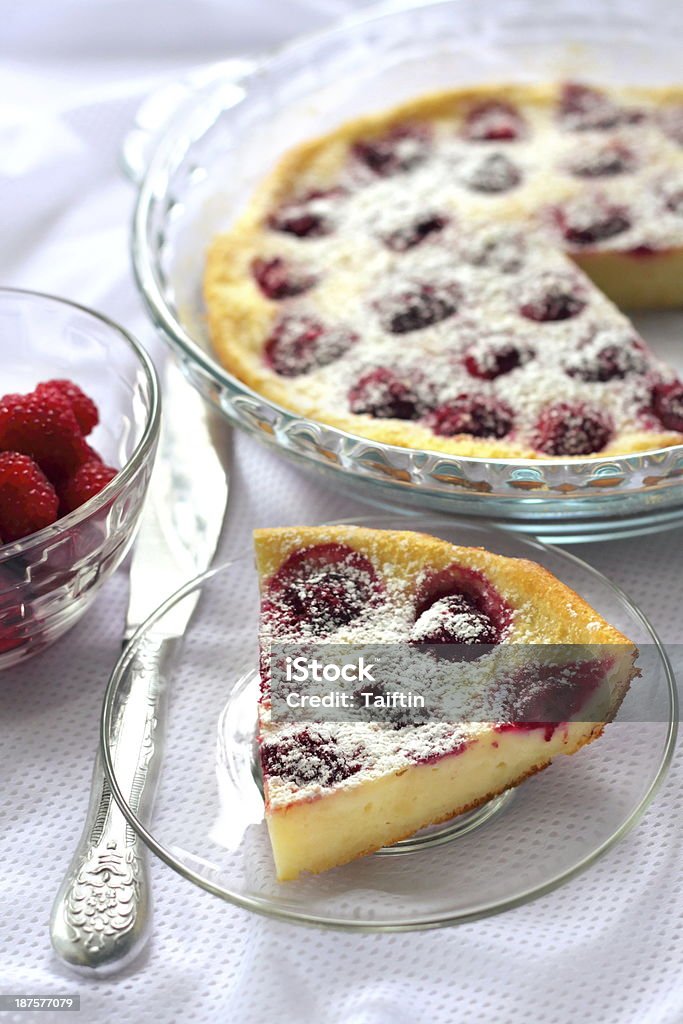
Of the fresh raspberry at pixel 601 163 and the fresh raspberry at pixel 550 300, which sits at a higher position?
the fresh raspberry at pixel 601 163

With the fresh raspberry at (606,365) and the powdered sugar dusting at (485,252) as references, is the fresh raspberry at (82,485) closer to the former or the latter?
the powdered sugar dusting at (485,252)

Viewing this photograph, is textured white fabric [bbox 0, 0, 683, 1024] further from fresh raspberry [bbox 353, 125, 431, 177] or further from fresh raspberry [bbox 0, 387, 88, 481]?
fresh raspberry [bbox 353, 125, 431, 177]

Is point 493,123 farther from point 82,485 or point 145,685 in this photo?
point 145,685

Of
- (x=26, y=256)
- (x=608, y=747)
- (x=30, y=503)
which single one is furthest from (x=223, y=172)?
(x=608, y=747)

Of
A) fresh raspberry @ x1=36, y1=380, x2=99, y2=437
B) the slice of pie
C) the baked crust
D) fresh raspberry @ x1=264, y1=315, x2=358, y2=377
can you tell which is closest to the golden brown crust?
the slice of pie

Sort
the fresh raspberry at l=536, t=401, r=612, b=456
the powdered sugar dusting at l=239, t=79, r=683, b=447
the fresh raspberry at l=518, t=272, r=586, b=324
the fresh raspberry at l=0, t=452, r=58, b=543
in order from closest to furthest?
1. the fresh raspberry at l=0, t=452, r=58, b=543
2. the fresh raspberry at l=536, t=401, r=612, b=456
3. the powdered sugar dusting at l=239, t=79, r=683, b=447
4. the fresh raspberry at l=518, t=272, r=586, b=324

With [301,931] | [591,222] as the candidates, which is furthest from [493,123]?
[301,931]

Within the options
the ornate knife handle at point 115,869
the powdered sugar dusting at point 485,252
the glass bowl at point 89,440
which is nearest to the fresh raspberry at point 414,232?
the powdered sugar dusting at point 485,252
